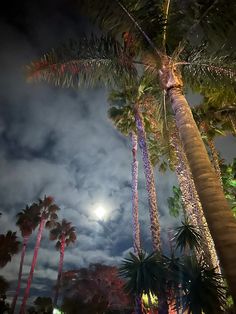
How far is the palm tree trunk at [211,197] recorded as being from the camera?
5.11 meters

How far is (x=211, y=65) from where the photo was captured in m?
10.4

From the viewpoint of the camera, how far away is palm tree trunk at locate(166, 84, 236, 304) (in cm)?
511

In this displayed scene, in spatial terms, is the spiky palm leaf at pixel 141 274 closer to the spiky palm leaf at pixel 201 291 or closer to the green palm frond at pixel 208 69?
the spiky palm leaf at pixel 201 291

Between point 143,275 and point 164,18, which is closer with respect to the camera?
point 164,18

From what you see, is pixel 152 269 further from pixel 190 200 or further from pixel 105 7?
pixel 105 7

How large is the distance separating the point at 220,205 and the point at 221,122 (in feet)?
70.8

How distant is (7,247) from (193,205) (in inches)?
1015

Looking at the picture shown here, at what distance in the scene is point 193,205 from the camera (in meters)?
18.1

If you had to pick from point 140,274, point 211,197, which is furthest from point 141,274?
point 211,197

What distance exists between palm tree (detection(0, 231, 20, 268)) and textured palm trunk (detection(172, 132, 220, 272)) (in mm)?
24684

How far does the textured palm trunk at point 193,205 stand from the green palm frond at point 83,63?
9702 mm

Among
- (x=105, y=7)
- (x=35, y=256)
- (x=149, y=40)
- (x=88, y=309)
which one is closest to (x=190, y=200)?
(x=149, y=40)

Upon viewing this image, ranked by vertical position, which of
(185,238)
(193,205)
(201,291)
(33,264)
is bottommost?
(201,291)

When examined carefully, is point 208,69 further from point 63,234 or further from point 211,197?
point 63,234
